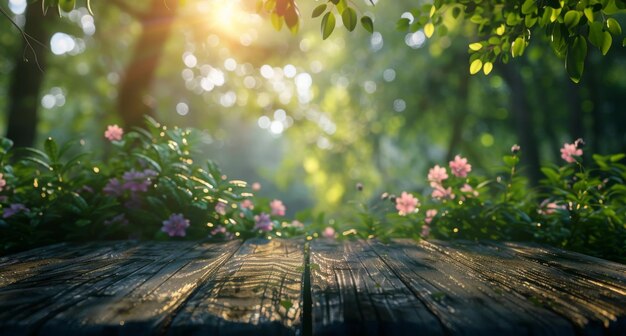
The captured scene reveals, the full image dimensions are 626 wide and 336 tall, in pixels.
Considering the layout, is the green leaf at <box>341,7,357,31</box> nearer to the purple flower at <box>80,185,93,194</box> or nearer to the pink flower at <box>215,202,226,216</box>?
the pink flower at <box>215,202,226,216</box>

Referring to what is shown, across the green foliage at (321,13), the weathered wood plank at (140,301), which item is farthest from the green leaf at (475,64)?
the weathered wood plank at (140,301)

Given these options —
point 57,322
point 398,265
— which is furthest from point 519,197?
point 57,322

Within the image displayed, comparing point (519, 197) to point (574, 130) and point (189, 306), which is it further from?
point (574, 130)

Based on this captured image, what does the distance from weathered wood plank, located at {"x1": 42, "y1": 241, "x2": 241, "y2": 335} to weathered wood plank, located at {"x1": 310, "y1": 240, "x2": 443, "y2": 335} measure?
407 millimetres

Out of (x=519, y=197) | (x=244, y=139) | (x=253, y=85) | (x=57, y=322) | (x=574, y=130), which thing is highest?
(x=244, y=139)

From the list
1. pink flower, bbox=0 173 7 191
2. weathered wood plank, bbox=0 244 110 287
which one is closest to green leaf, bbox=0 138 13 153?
pink flower, bbox=0 173 7 191

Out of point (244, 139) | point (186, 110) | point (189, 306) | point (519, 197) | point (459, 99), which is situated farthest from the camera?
point (244, 139)

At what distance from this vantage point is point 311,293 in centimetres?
154

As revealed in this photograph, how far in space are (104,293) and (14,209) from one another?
213 centimetres

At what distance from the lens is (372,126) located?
15.8 metres

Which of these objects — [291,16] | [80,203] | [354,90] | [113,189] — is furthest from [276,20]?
[354,90]

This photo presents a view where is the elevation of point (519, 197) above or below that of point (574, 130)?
below

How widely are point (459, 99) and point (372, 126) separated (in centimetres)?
317

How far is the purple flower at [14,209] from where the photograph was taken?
10.3 feet
